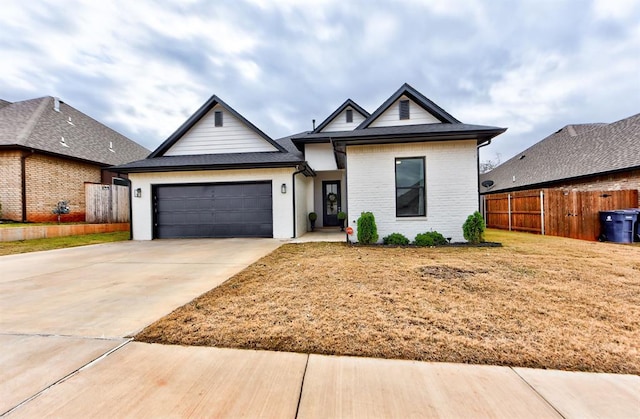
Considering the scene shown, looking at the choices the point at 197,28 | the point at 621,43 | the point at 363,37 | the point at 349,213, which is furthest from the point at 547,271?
the point at 621,43

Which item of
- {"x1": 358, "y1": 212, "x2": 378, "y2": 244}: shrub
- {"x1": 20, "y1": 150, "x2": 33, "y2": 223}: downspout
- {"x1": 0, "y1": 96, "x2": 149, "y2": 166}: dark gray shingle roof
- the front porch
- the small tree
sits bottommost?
the front porch

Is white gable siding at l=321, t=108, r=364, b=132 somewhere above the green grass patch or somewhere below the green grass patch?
above

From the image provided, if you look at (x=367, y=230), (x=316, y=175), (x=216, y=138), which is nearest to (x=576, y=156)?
(x=316, y=175)

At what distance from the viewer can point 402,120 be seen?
9.02 m

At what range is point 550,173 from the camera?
1491cm

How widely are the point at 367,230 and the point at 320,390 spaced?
6.10 m

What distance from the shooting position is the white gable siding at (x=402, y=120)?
8984 millimetres

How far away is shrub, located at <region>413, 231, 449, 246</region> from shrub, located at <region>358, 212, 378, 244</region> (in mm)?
1252

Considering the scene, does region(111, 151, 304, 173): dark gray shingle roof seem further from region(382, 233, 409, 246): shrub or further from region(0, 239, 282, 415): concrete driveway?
region(382, 233, 409, 246): shrub

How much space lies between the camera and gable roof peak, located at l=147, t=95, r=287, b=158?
11062 millimetres

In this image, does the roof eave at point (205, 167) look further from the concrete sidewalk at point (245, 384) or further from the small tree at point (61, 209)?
the concrete sidewalk at point (245, 384)

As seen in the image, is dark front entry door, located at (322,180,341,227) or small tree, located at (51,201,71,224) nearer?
small tree, located at (51,201,71,224)

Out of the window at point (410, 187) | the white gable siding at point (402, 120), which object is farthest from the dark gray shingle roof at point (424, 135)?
the white gable siding at point (402, 120)

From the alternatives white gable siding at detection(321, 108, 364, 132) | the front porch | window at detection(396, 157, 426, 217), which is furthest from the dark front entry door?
window at detection(396, 157, 426, 217)
